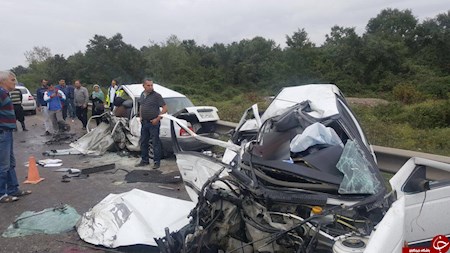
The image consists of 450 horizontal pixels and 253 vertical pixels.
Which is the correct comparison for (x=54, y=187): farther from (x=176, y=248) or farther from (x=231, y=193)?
(x=231, y=193)

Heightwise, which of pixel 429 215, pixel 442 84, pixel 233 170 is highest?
pixel 233 170

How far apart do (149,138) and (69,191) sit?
82.5 inches

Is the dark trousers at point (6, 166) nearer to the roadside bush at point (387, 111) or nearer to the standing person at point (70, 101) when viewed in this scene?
the standing person at point (70, 101)

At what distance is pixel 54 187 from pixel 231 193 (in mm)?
4122

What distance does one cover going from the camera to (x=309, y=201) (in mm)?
2318

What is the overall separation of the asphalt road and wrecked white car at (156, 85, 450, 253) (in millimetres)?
1200

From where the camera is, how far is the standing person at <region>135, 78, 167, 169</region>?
271 inches

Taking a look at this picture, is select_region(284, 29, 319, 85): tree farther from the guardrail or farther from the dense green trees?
the guardrail

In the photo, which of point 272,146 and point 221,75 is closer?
point 272,146

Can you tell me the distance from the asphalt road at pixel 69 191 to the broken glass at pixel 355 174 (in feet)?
6.65

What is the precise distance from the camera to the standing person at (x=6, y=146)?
16.3ft

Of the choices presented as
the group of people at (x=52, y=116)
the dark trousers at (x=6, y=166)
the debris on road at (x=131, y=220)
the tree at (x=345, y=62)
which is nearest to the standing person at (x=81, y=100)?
the group of people at (x=52, y=116)

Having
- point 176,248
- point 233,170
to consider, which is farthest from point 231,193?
point 176,248

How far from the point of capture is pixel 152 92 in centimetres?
710
